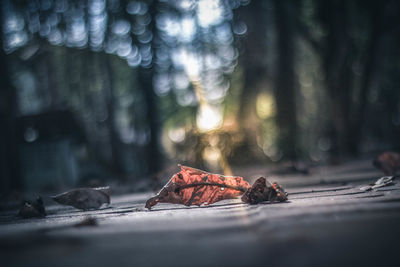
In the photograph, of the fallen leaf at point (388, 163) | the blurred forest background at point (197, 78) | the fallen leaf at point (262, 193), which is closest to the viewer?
the fallen leaf at point (262, 193)

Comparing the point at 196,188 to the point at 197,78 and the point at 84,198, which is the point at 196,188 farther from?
the point at 197,78

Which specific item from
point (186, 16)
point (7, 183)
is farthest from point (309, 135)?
point (7, 183)

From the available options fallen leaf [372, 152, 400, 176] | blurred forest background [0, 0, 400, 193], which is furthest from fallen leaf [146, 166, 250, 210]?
blurred forest background [0, 0, 400, 193]

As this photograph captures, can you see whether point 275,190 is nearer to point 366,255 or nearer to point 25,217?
point 366,255

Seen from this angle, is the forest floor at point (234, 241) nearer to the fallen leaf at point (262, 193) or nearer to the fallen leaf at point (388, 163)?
the fallen leaf at point (262, 193)

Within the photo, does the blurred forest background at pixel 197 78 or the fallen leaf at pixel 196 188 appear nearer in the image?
the fallen leaf at pixel 196 188

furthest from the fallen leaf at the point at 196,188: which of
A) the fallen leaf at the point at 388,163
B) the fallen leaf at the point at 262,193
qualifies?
the fallen leaf at the point at 388,163
